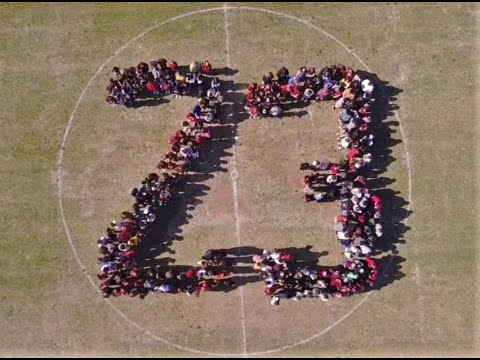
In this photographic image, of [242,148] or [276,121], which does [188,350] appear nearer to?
[242,148]

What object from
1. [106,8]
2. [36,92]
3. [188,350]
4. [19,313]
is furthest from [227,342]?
[106,8]

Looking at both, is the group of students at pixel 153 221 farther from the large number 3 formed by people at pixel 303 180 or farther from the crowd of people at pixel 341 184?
the crowd of people at pixel 341 184

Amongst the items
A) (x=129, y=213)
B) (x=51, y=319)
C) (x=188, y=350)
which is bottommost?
(x=188, y=350)

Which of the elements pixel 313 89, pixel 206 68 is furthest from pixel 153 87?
pixel 313 89

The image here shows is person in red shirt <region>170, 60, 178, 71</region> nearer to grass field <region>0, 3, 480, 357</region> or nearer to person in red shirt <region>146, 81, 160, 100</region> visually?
grass field <region>0, 3, 480, 357</region>

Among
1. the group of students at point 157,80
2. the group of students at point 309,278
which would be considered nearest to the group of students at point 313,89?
the group of students at point 157,80

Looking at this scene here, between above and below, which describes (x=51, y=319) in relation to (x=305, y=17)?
below
